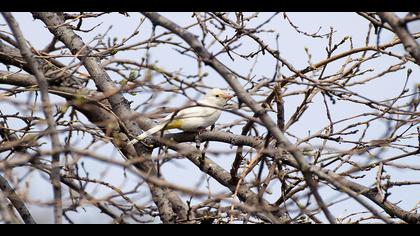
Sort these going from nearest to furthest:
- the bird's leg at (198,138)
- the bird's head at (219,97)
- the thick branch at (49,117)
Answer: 1. the thick branch at (49,117)
2. the bird's leg at (198,138)
3. the bird's head at (219,97)

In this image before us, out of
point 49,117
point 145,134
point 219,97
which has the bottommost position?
point 49,117

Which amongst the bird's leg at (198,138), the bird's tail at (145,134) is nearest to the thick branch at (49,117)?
the bird's tail at (145,134)

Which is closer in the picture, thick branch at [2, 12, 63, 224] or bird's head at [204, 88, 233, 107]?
thick branch at [2, 12, 63, 224]

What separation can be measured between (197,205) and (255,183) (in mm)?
556

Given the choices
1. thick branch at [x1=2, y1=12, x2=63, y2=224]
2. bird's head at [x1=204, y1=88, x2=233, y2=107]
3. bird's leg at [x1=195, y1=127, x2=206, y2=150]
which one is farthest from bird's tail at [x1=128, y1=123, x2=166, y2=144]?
thick branch at [x1=2, y1=12, x2=63, y2=224]

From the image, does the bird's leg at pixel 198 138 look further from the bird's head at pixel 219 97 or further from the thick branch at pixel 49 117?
the thick branch at pixel 49 117

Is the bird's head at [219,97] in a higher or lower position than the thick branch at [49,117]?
higher

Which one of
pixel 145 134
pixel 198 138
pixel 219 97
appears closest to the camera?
pixel 145 134

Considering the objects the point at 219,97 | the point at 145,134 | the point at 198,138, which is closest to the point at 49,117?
the point at 145,134

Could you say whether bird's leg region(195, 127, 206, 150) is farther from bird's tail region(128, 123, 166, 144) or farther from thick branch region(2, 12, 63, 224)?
thick branch region(2, 12, 63, 224)

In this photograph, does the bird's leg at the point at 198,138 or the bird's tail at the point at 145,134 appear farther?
the bird's leg at the point at 198,138

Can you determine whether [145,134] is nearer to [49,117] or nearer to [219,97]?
[219,97]

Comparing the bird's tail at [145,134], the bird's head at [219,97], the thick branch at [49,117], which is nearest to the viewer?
the thick branch at [49,117]
